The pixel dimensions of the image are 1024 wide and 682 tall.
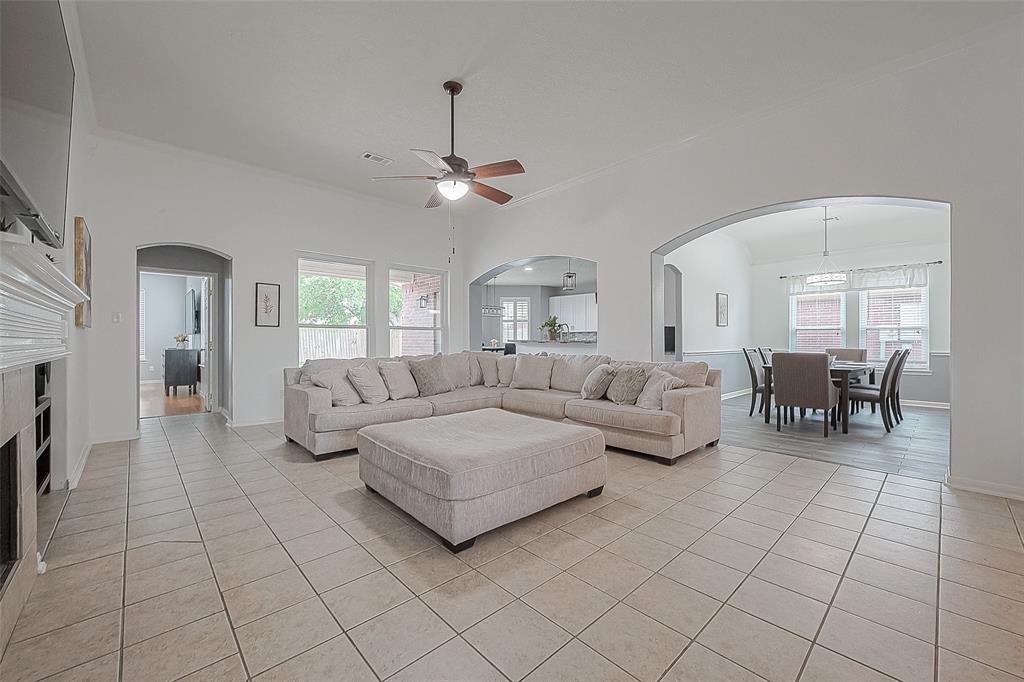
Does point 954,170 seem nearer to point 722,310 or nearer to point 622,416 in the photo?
point 622,416

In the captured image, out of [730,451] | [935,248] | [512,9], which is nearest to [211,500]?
[512,9]

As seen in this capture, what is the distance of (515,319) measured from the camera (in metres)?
12.8

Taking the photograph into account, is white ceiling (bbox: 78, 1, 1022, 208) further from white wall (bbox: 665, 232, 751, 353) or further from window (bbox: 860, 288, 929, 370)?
window (bbox: 860, 288, 929, 370)

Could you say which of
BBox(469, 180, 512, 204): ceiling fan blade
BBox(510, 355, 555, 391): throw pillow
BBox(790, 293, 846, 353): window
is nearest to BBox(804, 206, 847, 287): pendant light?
BBox(790, 293, 846, 353): window

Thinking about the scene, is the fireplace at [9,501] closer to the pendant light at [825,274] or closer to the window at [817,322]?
the pendant light at [825,274]

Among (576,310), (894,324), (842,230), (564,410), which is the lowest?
(564,410)

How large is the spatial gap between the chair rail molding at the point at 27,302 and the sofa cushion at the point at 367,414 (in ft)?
6.61

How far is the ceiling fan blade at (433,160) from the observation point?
10.4ft

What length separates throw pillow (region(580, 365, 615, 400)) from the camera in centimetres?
446

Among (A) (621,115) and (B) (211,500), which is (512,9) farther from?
(B) (211,500)

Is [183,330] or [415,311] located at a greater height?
[415,311]

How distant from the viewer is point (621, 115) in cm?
412

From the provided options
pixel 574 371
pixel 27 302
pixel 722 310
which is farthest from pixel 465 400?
pixel 722 310

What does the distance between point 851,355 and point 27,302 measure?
900 cm
